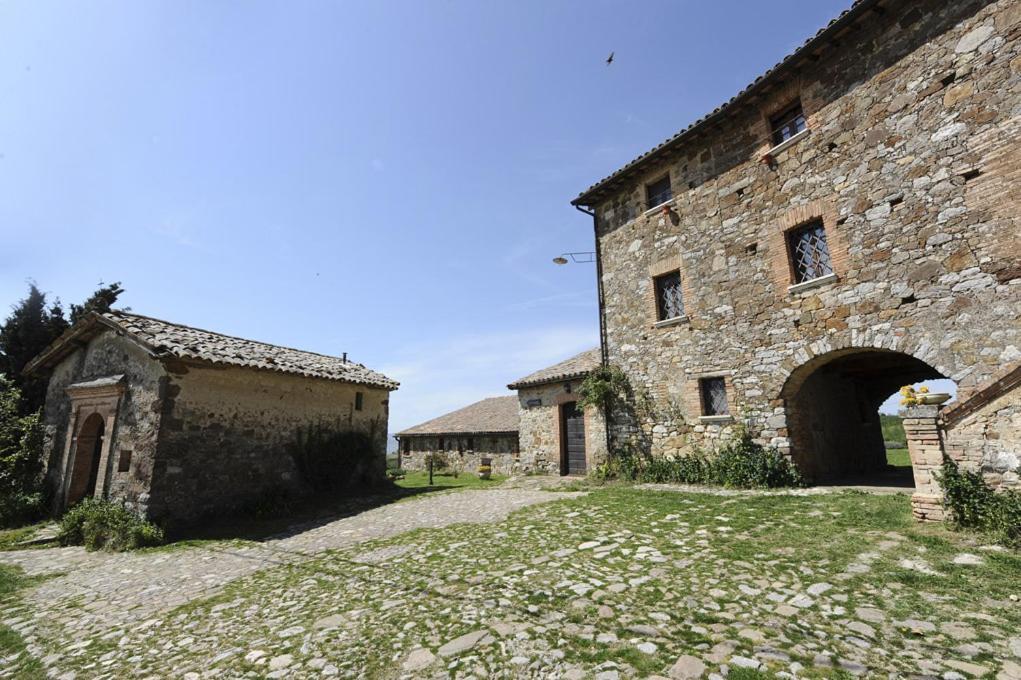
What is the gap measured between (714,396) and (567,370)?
19.2 ft

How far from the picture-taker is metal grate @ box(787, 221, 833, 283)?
937cm

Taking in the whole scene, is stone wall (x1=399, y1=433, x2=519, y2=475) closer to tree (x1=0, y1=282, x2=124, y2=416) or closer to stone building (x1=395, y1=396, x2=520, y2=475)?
stone building (x1=395, y1=396, x2=520, y2=475)

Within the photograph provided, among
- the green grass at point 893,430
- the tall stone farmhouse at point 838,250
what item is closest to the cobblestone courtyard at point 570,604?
the tall stone farmhouse at point 838,250

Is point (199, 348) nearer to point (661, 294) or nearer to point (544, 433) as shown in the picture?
point (544, 433)

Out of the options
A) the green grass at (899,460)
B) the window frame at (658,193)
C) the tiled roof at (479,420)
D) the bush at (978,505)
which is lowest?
the green grass at (899,460)

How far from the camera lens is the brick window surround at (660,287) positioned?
11.6 meters

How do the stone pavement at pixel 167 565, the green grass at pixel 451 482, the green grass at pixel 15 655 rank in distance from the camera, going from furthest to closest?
1. the green grass at pixel 451 482
2. the stone pavement at pixel 167 565
3. the green grass at pixel 15 655

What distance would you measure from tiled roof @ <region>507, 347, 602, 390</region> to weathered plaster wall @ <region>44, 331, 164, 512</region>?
1114cm

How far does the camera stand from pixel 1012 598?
11.9ft

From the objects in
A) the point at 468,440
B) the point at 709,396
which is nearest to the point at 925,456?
the point at 709,396

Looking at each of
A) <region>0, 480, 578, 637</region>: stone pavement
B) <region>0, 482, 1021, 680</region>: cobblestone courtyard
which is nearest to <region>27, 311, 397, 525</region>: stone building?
<region>0, 480, 578, 637</region>: stone pavement

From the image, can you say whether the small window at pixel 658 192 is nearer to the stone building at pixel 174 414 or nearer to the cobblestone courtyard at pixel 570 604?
the cobblestone courtyard at pixel 570 604

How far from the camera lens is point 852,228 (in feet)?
28.9

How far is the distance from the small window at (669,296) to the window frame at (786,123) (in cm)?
385
